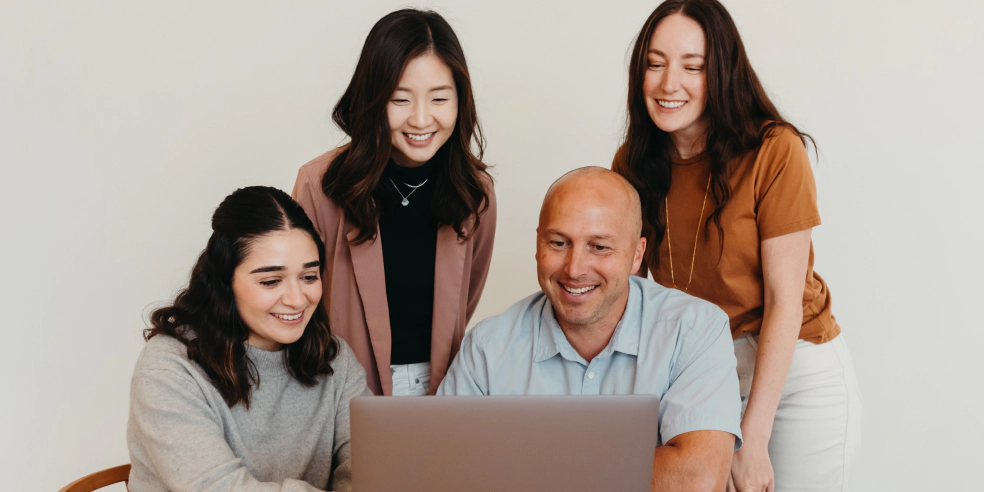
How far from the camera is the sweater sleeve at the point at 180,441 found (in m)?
1.73

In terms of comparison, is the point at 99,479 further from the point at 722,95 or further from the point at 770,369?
the point at 722,95

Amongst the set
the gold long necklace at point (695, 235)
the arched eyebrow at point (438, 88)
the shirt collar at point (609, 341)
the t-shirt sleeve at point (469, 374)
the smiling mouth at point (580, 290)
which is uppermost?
the arched eyebrow at point (438, 88)

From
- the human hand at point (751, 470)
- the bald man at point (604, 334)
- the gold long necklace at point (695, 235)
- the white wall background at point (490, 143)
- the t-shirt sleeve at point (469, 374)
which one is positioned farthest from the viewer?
the white wall background at point (490, 143)

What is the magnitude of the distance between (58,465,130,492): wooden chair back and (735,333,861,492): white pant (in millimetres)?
1657

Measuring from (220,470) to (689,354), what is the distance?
3.53ft

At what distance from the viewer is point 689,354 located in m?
1.90

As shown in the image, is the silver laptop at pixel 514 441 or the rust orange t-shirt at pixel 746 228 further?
the rust orange t-shirt at pixel 746 228

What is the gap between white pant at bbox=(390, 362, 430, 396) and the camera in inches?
93.4

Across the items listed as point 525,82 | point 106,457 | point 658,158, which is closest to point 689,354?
point 658,158

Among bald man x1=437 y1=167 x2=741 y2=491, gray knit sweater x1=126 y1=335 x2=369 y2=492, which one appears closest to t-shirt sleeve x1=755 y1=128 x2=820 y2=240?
bald man x1=437 y1=167 x2=741 y2=491

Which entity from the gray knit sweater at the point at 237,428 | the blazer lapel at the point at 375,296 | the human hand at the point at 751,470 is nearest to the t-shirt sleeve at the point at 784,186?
the human hand at the point at 751,470

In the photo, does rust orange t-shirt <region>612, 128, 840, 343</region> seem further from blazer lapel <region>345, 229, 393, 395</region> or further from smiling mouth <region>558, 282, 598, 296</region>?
blazer lapel <region>345, 229, 393, 395</region>

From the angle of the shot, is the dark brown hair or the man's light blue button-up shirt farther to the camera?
the dark brown hair

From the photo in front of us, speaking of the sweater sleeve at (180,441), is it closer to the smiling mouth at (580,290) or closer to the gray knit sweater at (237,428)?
the gray knit sweater at (237,428)
